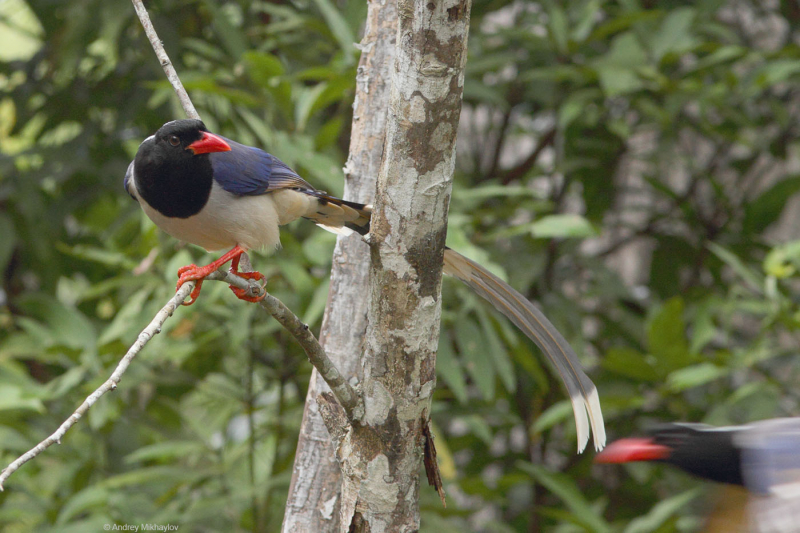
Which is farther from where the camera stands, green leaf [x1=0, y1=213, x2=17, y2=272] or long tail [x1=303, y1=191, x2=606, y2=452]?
green leaf [x1=0, y1=213, x2=17, y2=272]

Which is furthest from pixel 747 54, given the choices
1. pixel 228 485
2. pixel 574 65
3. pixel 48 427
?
pixel 48 427

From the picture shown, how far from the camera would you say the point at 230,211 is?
5.88 ft

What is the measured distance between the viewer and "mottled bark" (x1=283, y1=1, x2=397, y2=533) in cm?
180

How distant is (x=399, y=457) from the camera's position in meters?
1.50

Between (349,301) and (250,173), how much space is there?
1.32 ft

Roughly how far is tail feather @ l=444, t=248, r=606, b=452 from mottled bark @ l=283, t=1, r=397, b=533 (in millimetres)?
252

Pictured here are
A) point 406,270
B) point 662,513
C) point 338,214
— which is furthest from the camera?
point 662,513

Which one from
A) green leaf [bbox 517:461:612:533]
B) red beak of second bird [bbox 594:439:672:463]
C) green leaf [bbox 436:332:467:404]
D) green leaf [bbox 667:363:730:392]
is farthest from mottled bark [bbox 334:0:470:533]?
green leaf [bbox 517:461:612:533]

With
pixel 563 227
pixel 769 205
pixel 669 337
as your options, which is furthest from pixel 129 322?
pixel 769 205

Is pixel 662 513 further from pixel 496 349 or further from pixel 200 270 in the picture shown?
pixel 200 270

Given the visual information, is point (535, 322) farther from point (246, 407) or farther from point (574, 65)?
point (574, 65)

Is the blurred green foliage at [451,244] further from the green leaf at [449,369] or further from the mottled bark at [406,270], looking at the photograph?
the mottled bark at [406,270]

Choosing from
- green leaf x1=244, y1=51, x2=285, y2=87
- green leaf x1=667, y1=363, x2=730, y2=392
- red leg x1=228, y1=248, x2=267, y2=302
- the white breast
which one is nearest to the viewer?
red leg x1=228, y1=248, x2=267, y2=302

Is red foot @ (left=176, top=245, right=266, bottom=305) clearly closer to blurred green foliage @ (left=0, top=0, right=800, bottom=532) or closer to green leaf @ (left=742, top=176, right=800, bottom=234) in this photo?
blurred green foliage @ (left=0, top=0, right=800, bottom=532)
